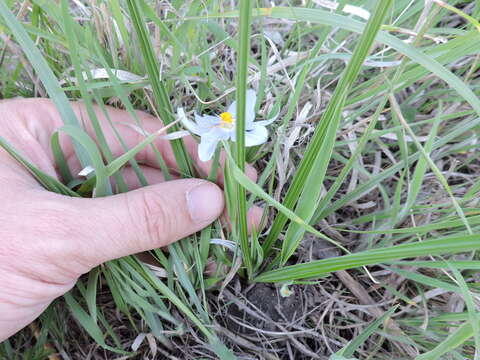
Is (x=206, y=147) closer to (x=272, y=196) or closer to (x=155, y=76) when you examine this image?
(x=155, y=76)

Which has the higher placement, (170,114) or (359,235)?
(170,114)

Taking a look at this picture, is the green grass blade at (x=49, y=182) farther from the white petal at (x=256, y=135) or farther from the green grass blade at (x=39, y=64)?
the white petal at (x=256, y=135)

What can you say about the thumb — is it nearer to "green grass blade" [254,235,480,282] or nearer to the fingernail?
the fingernail

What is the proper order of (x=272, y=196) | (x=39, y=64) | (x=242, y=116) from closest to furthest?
1. (x=242, y=116)
2. (x=39, y=64)
3. (x=272, y=196)

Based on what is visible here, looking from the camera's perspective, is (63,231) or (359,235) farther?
(359,235)

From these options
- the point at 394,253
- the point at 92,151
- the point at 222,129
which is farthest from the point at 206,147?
the point at 394,253

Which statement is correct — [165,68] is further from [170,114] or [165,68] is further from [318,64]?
[318,64]

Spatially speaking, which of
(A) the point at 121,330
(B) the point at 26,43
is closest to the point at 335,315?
(A) the point at 121,330
